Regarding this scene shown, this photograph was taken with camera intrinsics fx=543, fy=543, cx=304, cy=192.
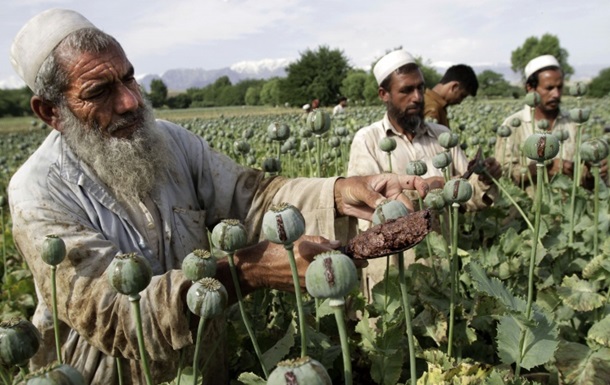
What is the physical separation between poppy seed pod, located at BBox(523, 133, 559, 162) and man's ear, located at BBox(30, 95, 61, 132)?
186 cm

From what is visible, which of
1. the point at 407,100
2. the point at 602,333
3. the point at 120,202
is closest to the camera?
the point at 602,333

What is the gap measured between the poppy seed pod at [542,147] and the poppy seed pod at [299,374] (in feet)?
3.83

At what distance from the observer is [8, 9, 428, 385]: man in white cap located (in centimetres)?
181

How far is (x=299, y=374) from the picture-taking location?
95 centimetres

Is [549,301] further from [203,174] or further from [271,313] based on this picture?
[203,174]

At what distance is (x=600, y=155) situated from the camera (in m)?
2.35

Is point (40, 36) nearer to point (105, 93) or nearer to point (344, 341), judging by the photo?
point (105, 93)

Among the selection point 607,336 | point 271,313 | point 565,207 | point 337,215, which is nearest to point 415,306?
point 337,215

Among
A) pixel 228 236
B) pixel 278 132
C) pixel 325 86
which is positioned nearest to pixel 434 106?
pixel 278 132

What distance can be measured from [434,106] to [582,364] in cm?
413

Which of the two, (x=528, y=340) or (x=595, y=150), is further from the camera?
(x=595, y=150)

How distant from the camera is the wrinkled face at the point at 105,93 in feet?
7.00

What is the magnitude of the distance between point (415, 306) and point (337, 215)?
21.6 inches

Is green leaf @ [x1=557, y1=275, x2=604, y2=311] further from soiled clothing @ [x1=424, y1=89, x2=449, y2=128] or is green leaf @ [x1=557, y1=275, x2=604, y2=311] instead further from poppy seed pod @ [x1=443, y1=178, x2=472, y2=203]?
soiled clothing @ [x1=424, y1=89, x2=449, y2=128]
